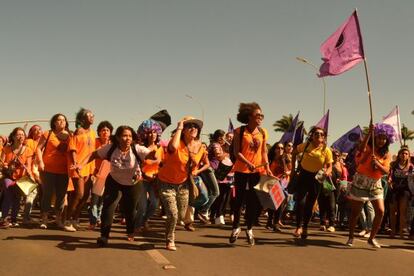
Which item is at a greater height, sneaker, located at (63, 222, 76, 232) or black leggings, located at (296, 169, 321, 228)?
black leggings, located at (296, 169, 321, 228)

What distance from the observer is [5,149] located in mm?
9891

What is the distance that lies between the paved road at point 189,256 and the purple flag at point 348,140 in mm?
6994

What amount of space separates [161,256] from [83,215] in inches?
246

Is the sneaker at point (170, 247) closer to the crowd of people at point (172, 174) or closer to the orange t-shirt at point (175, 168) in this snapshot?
the crowd of people at point (172, 174)

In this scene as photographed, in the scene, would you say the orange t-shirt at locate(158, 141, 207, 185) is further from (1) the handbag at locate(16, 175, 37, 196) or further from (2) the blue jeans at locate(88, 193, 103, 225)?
(1) the handbag at locate(16, 175, 37, 196)

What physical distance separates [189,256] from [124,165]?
5.32 feet

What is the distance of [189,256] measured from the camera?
671 centimetres

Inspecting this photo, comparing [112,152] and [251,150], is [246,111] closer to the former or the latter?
[251,150]

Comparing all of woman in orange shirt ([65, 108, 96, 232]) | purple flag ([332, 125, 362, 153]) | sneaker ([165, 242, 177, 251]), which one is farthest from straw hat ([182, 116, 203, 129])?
purple flag ([332, 125, 362, 153])

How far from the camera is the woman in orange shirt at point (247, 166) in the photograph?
8.02 metres

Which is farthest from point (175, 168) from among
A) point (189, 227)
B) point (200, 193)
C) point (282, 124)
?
point (282, 124)

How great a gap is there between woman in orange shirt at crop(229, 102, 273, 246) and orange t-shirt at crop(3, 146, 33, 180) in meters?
4.23

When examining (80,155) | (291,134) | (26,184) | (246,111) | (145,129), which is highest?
(291,134)

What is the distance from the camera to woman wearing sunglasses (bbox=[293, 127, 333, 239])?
9.20 metres
